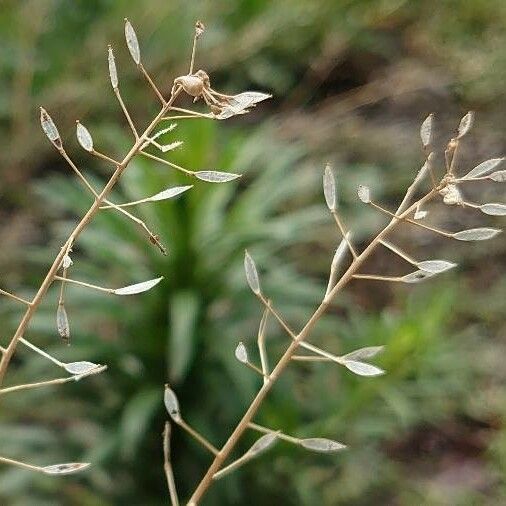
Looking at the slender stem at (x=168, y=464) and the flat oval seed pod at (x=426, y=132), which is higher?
the flat oval seed pod at (x=426, y=132)

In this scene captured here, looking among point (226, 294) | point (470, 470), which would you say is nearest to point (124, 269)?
point (226, 294)

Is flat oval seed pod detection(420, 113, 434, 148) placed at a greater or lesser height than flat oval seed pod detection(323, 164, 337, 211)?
greater

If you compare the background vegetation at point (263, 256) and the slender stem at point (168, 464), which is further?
the background vegetation at point (263, 256)

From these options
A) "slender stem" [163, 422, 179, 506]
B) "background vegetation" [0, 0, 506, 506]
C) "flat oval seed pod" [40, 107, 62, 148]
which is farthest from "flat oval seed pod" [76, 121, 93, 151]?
"background vegetation" [0, 0, 506, 506]

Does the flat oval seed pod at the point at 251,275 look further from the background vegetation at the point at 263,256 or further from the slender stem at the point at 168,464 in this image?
the background vegetation at the point at 263,256

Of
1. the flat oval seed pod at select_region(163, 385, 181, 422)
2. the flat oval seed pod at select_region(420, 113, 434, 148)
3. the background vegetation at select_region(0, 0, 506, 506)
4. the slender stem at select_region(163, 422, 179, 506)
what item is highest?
the flat oval seed pod at select_region(420, 113, 434, 148)

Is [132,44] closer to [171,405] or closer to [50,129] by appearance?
[50,129]

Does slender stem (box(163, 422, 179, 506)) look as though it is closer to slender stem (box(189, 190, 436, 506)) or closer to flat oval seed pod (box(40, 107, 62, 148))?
slender stem (box(189, 190, 436, 506))

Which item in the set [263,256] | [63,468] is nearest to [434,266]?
[63,468]

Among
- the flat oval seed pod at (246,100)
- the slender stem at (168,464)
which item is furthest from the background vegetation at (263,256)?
the flat oval seed pod at (246,100)

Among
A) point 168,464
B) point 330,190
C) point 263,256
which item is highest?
point 330,190
